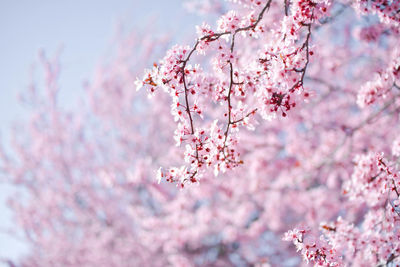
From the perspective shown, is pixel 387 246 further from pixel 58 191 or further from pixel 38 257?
pixel 38 257

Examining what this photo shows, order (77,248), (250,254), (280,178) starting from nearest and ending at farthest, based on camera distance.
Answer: (280,178), (250,254), (77,248)

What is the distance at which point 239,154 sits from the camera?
2.67m

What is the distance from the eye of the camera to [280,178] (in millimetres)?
9359

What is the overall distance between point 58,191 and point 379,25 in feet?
44.0

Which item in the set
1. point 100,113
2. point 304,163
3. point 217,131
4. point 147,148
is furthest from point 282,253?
point 100,113

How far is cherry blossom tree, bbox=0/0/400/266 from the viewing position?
8.70 ft

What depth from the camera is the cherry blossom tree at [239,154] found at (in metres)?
2.65

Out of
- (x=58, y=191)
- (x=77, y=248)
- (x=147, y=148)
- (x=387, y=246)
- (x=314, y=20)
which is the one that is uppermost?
(x=147, y=148)

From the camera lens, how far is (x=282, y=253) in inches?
420

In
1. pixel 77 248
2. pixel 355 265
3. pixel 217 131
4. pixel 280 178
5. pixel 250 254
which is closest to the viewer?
pixel 217 131

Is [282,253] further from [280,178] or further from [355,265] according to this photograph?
[355,265]

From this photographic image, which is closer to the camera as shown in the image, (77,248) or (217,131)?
(217,131)

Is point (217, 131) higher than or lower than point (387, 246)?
higher

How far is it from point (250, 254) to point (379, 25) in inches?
338
